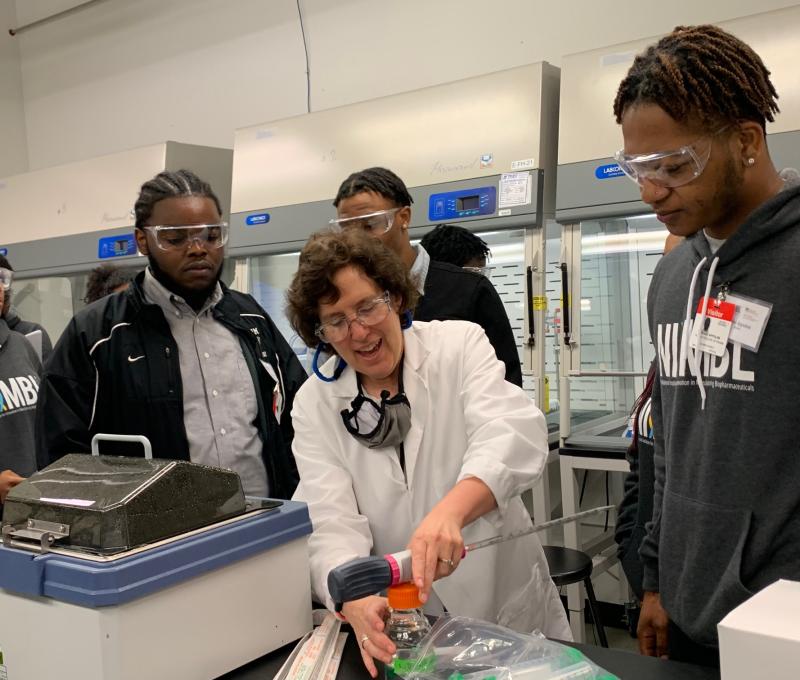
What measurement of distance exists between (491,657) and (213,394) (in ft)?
2.91

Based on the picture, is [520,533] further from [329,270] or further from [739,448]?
[329,270]

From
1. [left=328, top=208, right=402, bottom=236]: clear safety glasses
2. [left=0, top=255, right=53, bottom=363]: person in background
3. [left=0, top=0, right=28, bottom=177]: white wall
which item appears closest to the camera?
[left=328, top=208, right=402, bottom=236]: clear safety glasses

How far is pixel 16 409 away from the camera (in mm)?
2137

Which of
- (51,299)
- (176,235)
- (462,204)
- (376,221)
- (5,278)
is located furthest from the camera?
(51,299)

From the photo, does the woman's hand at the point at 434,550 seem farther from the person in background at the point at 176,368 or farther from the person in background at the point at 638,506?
the person in background at the point at 176,368

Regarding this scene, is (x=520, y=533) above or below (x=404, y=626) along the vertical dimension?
above

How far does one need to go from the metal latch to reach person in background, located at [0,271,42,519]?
1079mm

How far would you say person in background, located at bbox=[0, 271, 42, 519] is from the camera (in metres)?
2.12

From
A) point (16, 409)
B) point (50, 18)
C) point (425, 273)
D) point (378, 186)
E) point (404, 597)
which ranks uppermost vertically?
point (50, 18)

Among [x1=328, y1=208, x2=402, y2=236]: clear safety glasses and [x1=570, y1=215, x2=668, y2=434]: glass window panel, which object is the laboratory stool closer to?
[x1=570, y1=215, x2=668, y2=434]: glass window panel

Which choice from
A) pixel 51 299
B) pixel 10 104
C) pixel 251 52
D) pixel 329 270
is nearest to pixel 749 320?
pixel 329 270

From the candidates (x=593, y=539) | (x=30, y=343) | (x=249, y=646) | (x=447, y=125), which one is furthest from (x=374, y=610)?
(x=447, y=125)

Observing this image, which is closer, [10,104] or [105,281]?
[105,281]

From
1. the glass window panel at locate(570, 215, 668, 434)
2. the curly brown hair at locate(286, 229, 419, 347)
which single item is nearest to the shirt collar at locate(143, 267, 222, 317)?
the curly brown hair at locate(286, 229, 419, 347)
